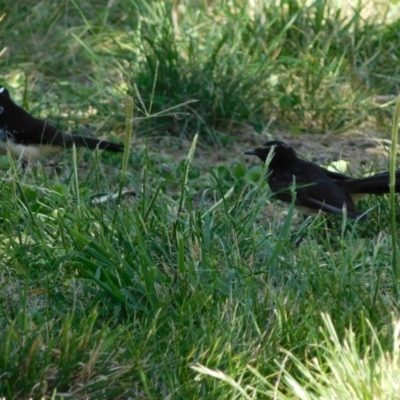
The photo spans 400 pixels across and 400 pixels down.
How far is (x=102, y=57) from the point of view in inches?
373

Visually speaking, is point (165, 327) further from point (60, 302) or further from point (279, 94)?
point (279, 94)

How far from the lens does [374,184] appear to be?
6207mm

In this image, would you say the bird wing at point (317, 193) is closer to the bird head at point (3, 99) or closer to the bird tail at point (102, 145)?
the bird tail at point (102, 145)

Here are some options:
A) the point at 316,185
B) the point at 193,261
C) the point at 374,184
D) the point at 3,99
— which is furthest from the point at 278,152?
the point at 193,261

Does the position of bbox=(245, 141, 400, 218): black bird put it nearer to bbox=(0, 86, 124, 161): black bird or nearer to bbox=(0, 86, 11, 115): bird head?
bbox=(0, 86, 124, 161): black bird

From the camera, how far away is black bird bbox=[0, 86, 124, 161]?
7938 mm

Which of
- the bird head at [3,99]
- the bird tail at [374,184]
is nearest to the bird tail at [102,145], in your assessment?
the bird head at [3,99]

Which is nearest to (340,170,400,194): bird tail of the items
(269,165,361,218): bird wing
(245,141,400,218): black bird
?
(245,141,400,218): black bird

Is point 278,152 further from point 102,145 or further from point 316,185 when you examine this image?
point 102,145

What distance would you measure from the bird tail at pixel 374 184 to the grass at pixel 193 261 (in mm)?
139

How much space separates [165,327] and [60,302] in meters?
0.58

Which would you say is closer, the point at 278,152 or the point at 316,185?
the point at 316,185

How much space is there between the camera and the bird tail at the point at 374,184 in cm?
615

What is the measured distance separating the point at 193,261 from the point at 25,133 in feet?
11.8
